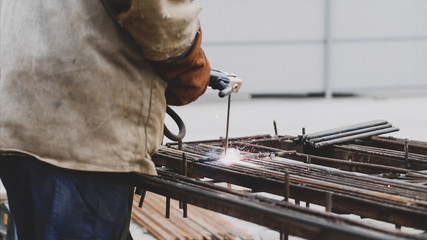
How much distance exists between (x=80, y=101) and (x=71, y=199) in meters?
0.29

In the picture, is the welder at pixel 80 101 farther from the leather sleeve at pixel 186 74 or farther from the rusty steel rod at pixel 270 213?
the rusty steel rod at pixel 270 213

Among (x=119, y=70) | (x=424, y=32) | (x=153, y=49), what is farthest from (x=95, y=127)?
(x=424, y=32)

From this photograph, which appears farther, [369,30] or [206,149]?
[369,30]

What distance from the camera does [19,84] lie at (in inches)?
59.8

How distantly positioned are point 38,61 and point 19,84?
10 cm

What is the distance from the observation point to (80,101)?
1487mm

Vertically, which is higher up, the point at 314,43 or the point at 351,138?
the point at 314,43

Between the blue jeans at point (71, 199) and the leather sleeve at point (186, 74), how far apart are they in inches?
12.6

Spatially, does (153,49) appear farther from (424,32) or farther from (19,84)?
(424,32)

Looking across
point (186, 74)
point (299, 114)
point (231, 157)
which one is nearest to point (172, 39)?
point (186, 74)

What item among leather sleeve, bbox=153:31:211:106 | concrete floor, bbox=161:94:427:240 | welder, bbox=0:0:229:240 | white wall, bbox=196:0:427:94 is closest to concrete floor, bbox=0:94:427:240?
concrete floor, bbox=161:94:427:240

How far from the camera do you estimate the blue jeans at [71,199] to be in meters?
1.47

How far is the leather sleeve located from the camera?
61.1 inches

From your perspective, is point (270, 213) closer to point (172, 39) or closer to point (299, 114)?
point (172, 39)
